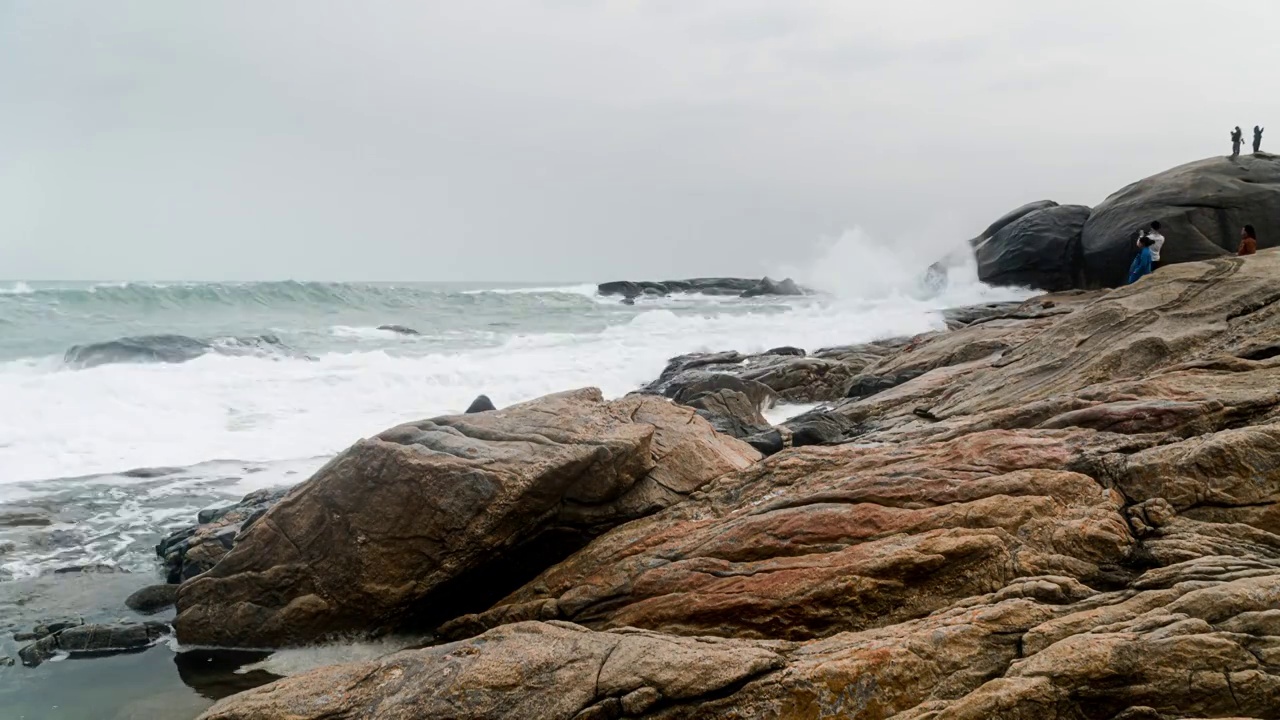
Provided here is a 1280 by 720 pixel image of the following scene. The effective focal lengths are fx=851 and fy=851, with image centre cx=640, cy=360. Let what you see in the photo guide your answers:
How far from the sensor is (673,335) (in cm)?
2823

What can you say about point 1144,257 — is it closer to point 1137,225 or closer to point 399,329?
point 1137,225

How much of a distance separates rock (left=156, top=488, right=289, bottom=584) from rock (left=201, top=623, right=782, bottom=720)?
3397mm

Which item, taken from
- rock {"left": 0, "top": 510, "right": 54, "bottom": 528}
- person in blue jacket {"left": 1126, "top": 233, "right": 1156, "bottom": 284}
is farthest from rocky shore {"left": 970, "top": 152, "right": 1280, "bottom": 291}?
rock {"left": 0, "top": 510, "right": 54, "bottom": 528}

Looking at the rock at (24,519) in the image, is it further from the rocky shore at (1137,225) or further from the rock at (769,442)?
the rocky shore at (1137,225)

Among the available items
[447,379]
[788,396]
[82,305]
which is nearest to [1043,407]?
[788,396]

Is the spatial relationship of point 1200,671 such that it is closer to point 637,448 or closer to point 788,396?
point 637,448

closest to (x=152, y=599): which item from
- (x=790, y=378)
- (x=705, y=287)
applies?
(x=790, y=378)

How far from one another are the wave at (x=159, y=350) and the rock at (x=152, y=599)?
51.6 ft

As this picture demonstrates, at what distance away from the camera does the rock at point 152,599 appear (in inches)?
306

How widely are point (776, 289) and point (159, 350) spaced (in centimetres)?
4952

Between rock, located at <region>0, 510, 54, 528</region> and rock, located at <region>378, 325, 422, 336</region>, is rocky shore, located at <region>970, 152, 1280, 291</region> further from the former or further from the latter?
rock, located at <region>0, 510, 54, 528</region>

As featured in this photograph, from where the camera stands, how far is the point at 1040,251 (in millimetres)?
30469

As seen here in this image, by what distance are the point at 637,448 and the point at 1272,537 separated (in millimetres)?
4115

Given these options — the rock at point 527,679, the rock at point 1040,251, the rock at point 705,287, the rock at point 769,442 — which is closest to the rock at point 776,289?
the rock at point 705,287
